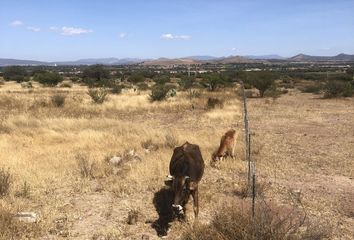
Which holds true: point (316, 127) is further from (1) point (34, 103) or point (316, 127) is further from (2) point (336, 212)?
(1) point (34, 103)

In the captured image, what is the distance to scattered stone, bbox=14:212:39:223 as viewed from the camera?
7784 millimetres

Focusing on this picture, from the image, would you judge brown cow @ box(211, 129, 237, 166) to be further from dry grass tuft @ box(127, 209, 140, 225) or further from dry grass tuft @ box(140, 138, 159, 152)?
dry grass tuft @ box(127, 209, 140, 225)

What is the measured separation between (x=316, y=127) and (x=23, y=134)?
11924mm

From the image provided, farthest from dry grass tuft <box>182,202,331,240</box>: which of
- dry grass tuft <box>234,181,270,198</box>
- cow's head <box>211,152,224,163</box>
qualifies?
cow's head <box>211,152,224,163</box>

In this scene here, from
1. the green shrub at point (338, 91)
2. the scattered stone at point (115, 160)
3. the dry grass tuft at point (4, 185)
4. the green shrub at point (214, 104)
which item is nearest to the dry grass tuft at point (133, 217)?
the dry grass tuft at point (4, 185)

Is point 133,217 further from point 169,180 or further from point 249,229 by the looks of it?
point 249,229

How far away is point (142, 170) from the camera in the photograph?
36.1 ft

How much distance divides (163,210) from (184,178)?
1.34 meters

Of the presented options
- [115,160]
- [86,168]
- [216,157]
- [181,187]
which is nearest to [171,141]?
[216,157]

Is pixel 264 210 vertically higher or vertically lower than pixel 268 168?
→ higher

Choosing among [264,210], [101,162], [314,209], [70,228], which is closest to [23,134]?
[101,162]

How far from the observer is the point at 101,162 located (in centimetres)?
1229

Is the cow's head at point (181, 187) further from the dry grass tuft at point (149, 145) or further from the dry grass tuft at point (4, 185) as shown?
the dry grass tuft at point (149, 145)

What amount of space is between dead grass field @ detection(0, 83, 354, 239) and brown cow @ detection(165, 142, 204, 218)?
44 cm
